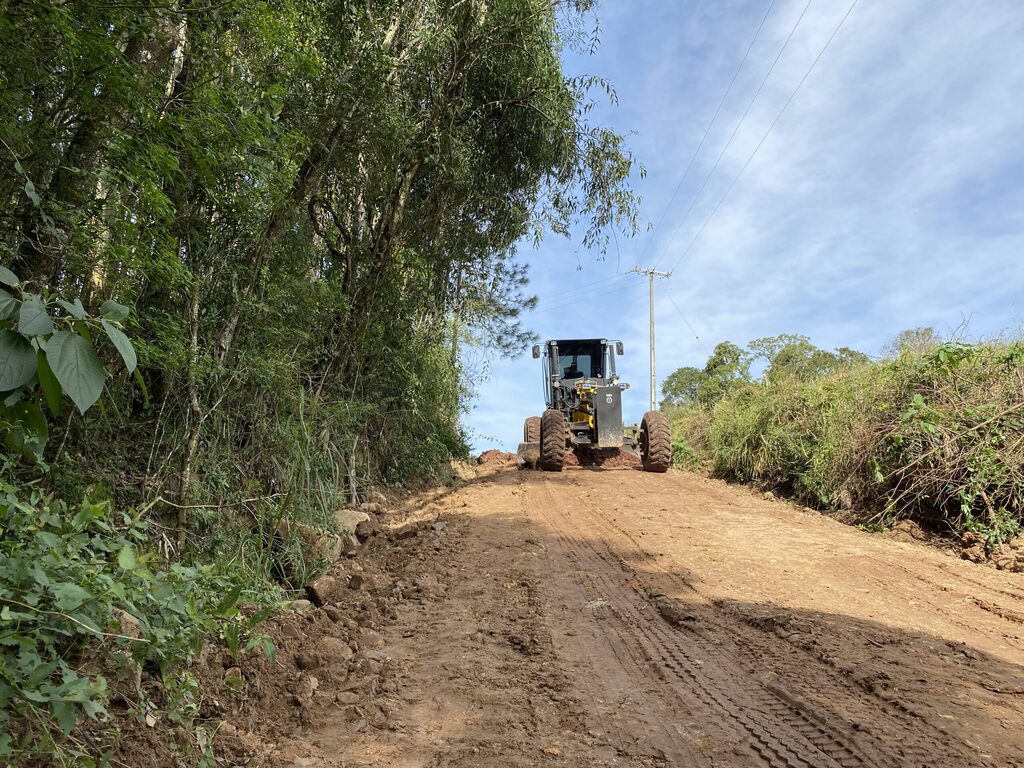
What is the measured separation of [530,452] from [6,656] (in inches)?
525

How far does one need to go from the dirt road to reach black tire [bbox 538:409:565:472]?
6225mm

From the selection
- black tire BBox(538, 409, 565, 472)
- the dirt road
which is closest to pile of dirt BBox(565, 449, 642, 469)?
black tire BBox(538, 409, 565, 472)

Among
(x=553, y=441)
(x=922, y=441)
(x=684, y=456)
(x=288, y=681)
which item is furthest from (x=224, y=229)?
(x=684, y=456)

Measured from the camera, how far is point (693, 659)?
3.46m

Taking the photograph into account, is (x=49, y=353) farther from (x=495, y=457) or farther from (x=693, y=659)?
(x=495, y=457)

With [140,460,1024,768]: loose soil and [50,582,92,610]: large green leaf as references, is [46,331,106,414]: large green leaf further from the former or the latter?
[140,460,1024,768]: loose soil

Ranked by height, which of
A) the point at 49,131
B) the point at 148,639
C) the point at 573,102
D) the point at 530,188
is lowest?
the point at 148,639

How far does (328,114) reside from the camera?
18.1 ft

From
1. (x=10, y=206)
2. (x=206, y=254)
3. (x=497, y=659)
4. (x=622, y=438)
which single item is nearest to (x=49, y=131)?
(x=10, y=206)

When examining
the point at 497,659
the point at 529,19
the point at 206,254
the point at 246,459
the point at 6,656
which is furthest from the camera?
the point at 529,19

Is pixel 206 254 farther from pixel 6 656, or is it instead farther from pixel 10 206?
pixel 6 656

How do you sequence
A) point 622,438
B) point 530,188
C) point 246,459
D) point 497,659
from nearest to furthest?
point 497,659 → point 246,459 → point 530,188 → point 622,438

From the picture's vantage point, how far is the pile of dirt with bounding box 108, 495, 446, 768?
2.35 m

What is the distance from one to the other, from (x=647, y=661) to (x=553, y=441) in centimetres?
959
